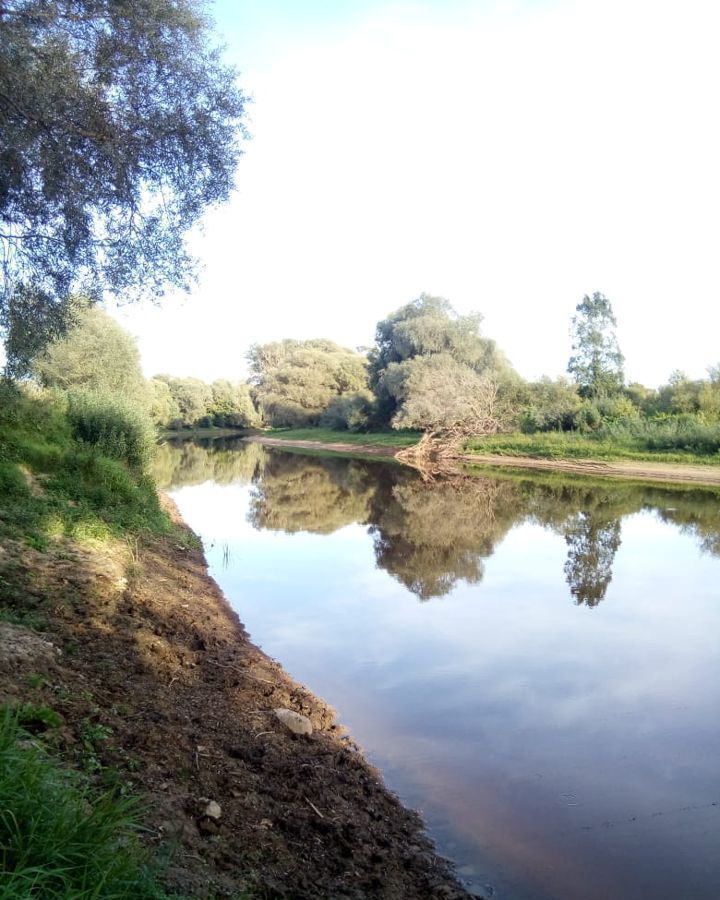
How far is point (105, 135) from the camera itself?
9094 mm

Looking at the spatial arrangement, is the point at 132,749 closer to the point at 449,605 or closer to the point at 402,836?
the point at 402,836

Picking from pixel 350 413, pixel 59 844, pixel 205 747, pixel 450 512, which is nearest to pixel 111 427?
pixel 450 512

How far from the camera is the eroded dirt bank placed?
13.3ft

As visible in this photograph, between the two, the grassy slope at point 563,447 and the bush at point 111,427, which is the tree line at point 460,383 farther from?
the bush at point 111,427

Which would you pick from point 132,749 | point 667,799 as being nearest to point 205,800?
point 132,749

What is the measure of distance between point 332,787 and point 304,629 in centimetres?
540

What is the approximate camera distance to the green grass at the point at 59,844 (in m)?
2.55

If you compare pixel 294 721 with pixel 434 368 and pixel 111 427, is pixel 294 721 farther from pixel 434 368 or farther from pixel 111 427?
pixel 434 368

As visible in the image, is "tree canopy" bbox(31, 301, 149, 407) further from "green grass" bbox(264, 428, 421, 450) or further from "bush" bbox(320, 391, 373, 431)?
"bush" bbox(320, 391, 373, 431)

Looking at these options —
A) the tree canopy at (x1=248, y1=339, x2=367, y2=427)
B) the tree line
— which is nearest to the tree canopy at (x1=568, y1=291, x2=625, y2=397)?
the tree line

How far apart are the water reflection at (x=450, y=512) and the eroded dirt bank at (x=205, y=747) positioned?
20.7ft

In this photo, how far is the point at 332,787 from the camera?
5480 millimetres

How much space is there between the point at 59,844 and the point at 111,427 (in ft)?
54.2

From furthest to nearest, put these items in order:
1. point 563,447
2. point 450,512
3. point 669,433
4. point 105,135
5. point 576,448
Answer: point 563,447, point 576,448, point 669,433, point 450,512, point 105,135
